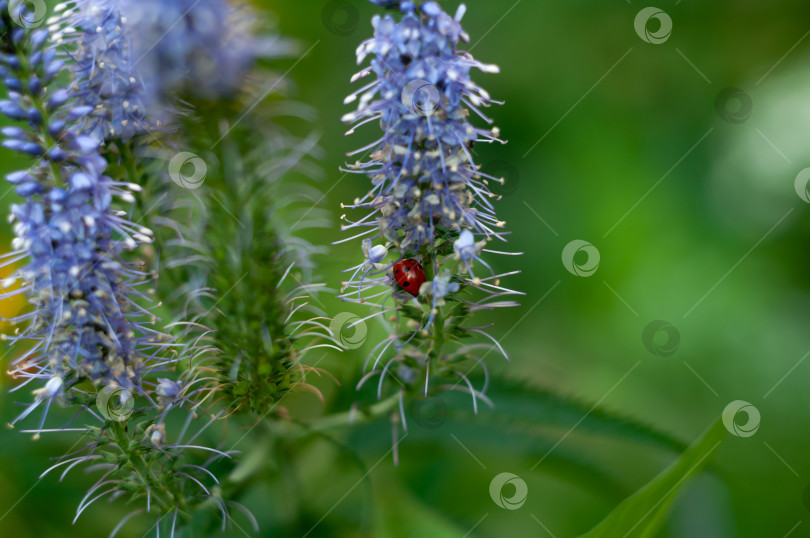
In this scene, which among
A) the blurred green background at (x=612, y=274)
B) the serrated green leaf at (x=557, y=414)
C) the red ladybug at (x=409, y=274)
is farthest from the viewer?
the blurred green background at (x=612, y=274)

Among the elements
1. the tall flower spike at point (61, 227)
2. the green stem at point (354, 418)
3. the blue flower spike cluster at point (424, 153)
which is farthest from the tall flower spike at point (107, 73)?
the green stem at point (354, 418)

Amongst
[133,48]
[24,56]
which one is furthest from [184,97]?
[24,56]

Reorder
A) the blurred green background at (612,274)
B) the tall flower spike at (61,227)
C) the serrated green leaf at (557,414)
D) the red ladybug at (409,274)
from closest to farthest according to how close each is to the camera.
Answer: the tall flower spike at (61,227), the red ladybug at (409,274), the serrated green leaf at (557,414), the blurred green background at (612,274)

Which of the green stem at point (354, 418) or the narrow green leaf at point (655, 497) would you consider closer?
the narrow green leaf at point (655, 497)

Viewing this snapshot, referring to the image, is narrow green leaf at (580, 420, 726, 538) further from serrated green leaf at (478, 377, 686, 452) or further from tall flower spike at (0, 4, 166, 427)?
tall flower spike at (0, 4, 166, 427)

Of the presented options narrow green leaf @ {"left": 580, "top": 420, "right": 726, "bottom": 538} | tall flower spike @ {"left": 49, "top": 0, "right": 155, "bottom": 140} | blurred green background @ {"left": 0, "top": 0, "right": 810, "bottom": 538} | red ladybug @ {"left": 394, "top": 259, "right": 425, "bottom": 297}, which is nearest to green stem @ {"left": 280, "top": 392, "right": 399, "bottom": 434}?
blurred green background @ {"left": 0, "top": 0, "right": 810, "bottom": 538}

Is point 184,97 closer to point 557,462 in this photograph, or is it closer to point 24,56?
point 24,56

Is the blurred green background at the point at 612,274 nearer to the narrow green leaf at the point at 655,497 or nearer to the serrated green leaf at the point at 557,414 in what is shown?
the serrated green leaf at the point at 557,414
